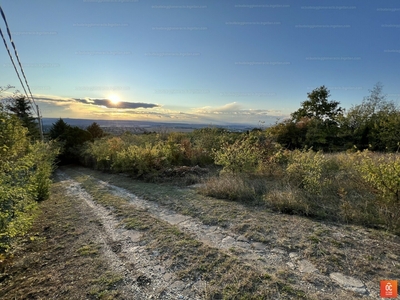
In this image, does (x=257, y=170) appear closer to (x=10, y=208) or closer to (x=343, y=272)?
(x=343, y=272)

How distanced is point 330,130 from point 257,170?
13.1 metres

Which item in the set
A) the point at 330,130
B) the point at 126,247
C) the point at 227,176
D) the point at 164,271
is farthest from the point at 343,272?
the point at 330,130

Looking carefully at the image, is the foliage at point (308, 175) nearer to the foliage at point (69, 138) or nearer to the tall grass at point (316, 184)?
the tall grass at point (316, 184)

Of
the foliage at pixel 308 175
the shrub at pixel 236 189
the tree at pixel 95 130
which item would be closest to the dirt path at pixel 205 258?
the shrub at pixel 236 189

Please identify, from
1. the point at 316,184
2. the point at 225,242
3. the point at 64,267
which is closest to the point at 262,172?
the point at 316,184

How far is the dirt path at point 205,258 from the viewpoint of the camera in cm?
202

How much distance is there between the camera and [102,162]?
1280cm

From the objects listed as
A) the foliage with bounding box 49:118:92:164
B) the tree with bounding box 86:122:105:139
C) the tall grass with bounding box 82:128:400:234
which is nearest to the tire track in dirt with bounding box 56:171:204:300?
the tall grass with bounding box 82:128:400:234

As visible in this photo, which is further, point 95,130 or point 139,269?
point 95,130

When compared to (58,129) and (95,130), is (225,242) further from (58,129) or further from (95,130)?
(95,130)

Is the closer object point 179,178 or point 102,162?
point 179,178

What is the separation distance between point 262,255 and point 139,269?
1.61 meters

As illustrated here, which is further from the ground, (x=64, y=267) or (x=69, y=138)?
(x=69, y=138)

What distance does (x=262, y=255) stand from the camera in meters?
2.58
